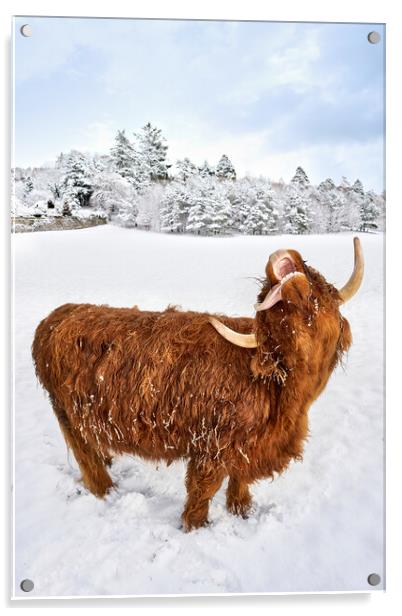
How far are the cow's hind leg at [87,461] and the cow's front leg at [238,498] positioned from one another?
0.75m

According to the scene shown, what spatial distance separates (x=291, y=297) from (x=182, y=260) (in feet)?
3.07

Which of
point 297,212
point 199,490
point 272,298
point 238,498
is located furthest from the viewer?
point 297,212

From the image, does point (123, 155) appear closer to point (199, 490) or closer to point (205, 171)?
point (205, 171)

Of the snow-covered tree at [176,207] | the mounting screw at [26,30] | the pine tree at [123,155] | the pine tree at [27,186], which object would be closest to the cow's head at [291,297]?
the snow-covered tree at [176,207]

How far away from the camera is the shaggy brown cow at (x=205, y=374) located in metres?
1.83

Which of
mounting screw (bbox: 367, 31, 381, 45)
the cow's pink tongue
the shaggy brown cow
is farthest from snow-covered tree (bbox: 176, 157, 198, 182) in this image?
mounting screw (bbox: 367, 31, 381, 45)

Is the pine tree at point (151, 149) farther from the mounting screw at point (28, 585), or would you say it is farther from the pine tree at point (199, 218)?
the mounting screw at point (28, 585)

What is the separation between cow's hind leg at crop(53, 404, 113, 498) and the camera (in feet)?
7.77

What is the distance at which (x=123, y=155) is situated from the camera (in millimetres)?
2391

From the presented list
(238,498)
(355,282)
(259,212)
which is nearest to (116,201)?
(259,212)

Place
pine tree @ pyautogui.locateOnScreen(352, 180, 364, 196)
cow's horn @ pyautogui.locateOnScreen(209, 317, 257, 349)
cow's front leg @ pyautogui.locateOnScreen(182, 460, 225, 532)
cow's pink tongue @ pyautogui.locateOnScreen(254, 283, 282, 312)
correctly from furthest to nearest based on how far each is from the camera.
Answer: pine tree @ pyautogui.locateOnScreen(352, 180, 364, 196) < cow's front leg @ pyautogui.locateOnScreen(182, 460, 225, 532) < cow's horn @ pyautogui.locateOnScreen(209, 317, 257, 349) < cow's pink tongue @ pyautogui.locateOnScreen(254, 283, 282, 312)

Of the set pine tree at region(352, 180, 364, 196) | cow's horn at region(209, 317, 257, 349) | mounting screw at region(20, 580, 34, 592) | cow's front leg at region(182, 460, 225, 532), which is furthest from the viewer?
pine tree at region(352, 180, 364, 196)

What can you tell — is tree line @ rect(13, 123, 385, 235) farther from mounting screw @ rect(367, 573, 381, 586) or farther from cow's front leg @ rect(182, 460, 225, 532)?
mounting screw @ rect(367, 573, 381, 586)

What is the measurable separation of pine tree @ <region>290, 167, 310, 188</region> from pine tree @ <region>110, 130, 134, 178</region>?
96 cm
